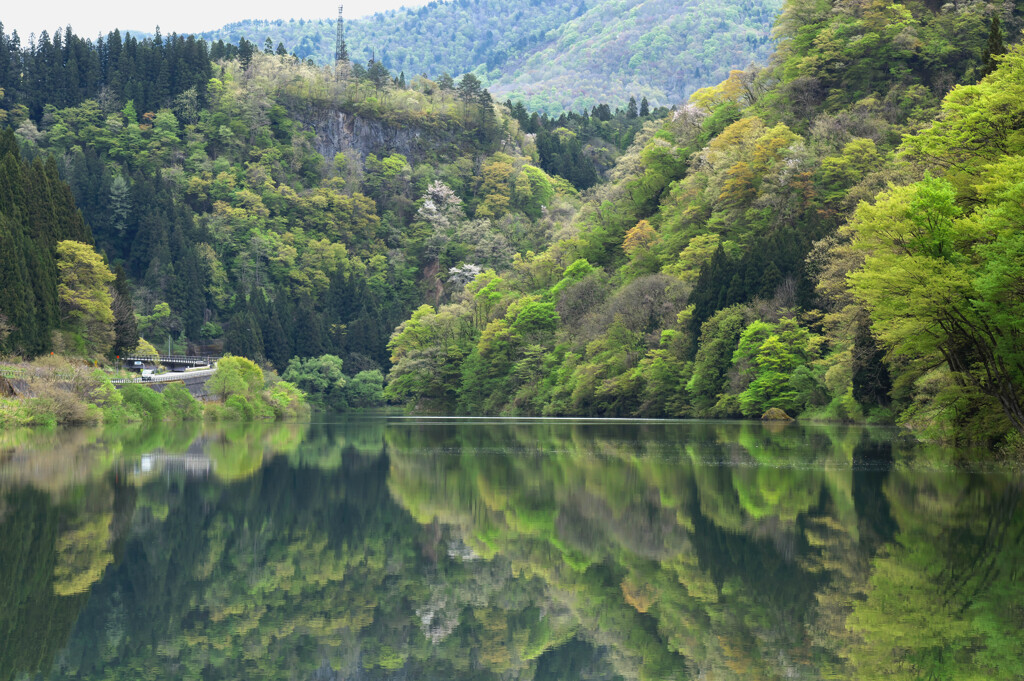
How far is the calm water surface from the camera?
31.3 ft

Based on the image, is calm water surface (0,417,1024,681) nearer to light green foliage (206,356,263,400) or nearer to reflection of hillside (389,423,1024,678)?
reflection of hillside (389,423,1024,678)

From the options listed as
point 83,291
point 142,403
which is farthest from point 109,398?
point 83,291

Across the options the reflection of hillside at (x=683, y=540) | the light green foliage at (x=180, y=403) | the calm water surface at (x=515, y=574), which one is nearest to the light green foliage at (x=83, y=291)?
the light green foliage at (x=180, y=403)

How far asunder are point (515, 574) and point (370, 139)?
571 ft

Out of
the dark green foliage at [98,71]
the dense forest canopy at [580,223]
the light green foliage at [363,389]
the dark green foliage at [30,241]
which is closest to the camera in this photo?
the dense forest canopy at [580,223]

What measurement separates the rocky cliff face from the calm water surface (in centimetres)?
15896

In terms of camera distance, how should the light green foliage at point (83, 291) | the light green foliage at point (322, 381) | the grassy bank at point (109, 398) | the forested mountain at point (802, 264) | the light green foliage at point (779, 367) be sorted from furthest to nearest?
1. the light green foliage at point (322, 381)
2. the light green foliage at point (83, 291)
3. the light green foliage at point (779, 367)
4. the grassy bank at point (109, 398)
5. the forested mountain at point (802, 264)

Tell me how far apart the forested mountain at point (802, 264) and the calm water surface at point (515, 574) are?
5378 millimetres

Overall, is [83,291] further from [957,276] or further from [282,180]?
[282,180]

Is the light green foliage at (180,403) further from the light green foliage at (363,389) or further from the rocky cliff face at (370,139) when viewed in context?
the rocky cliff face at (370,139)

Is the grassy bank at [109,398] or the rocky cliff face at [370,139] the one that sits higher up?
the grassy bank at [109,398]

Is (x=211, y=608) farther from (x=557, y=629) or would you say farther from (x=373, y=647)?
(x=557, y=629)

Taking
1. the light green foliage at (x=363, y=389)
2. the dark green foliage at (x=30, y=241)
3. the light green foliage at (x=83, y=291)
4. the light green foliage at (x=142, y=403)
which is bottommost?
the light green foliage at (x=363, y=389)

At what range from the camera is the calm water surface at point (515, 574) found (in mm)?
9547
